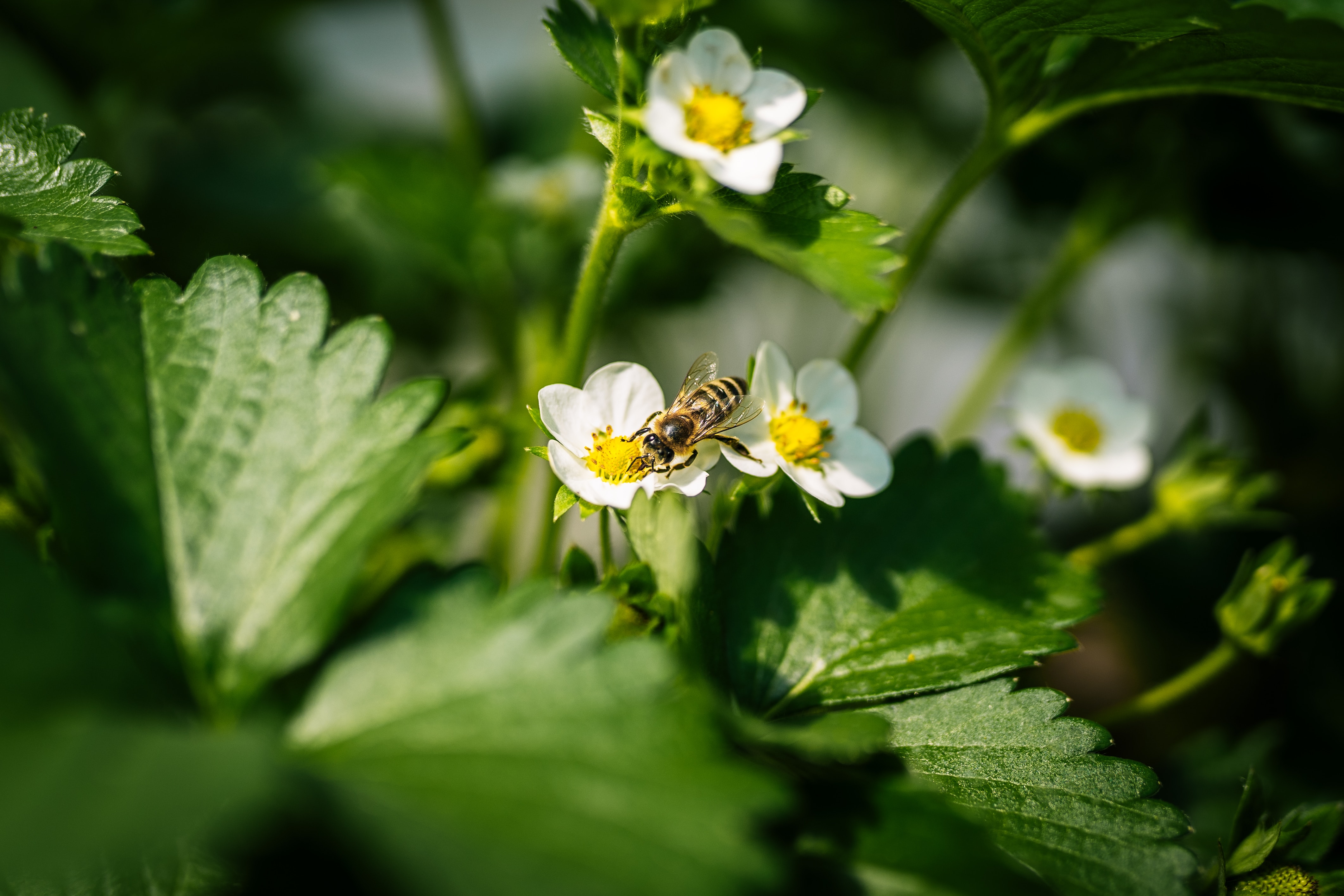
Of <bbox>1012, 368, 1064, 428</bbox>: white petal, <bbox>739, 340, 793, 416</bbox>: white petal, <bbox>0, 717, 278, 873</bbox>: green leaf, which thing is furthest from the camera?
<bbox>1012, 368, 1064, 428</bbox>: white petal

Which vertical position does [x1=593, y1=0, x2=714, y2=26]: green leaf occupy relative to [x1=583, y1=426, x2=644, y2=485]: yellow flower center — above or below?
above

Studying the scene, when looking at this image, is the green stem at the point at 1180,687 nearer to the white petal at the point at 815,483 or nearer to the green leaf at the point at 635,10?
the white petal at the point at 815,483

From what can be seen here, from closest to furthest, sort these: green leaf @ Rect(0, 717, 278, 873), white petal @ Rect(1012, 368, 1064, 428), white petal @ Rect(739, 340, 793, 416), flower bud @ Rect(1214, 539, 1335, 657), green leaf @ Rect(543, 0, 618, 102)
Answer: green leaf @ Rect(0, 717, 278, 873) < green leaf @ Rect(543, 0, 618, 102) < white petal @ Rect(739, 340, 793, 416) < flower bud @ Rect(1214, 539, 1335, 657) < white petal @ Rect(1012, 368, 1064, 428)

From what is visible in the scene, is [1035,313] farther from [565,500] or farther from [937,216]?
[565,500]

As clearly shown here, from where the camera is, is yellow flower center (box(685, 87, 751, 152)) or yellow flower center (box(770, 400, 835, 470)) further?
yellow flower center (box(770, 400, 835, 470))

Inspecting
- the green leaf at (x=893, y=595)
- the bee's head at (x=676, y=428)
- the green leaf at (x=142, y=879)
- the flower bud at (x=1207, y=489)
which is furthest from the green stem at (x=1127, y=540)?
the green leaf at (x=142, y=879)

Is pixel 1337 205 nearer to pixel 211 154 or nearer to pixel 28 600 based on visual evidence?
pixel 28 600

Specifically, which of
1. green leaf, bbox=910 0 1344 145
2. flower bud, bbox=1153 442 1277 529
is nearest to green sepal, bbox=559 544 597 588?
green leaf, bbox=910 0 1344 145

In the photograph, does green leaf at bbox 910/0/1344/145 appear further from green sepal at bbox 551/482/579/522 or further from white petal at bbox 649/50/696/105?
green sepal at bbox 551/482/579/522
